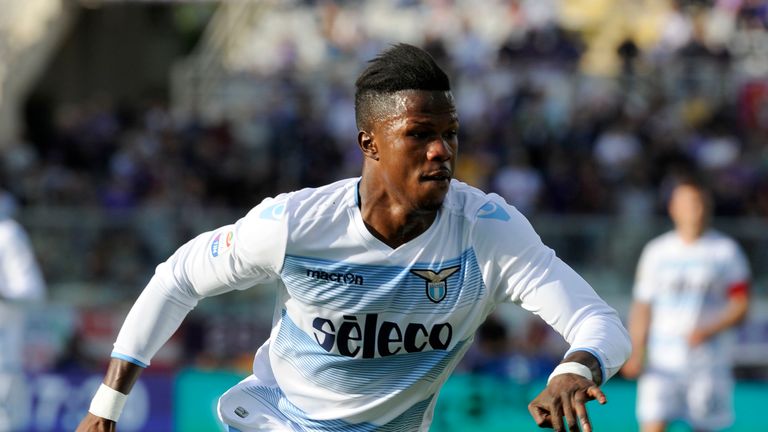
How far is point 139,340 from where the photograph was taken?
4918 mm

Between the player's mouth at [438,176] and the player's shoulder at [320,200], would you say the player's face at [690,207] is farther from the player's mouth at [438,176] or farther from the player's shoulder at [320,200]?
the player's mouth at [438,176]

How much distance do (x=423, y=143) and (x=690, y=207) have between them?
6252 millimetres

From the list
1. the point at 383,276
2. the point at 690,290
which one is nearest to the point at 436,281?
the point at 383,276

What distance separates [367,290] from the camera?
4801 mm

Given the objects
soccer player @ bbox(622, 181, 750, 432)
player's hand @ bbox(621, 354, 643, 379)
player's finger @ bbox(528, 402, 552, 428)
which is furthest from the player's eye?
soccer player @ bbox(622, 181, 750, 432)

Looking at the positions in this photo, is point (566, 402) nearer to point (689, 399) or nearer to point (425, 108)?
point (425, 108)

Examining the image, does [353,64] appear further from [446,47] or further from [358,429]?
[358,429]

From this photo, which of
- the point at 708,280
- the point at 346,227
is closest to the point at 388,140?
the point at 346,227

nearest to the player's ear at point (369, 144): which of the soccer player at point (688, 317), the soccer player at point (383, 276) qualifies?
the soccer player at point (383, 276)

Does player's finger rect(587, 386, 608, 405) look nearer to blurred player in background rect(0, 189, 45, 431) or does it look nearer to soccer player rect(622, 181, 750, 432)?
soccer player rect(622, 181, 750, 432)

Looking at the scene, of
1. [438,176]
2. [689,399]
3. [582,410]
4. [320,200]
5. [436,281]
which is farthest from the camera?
[689,399]

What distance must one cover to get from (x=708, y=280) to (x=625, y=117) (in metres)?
7.53

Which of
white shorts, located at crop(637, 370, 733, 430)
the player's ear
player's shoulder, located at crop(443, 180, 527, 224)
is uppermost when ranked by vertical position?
the player's ear

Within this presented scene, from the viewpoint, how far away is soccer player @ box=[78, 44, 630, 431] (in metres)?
4.65
